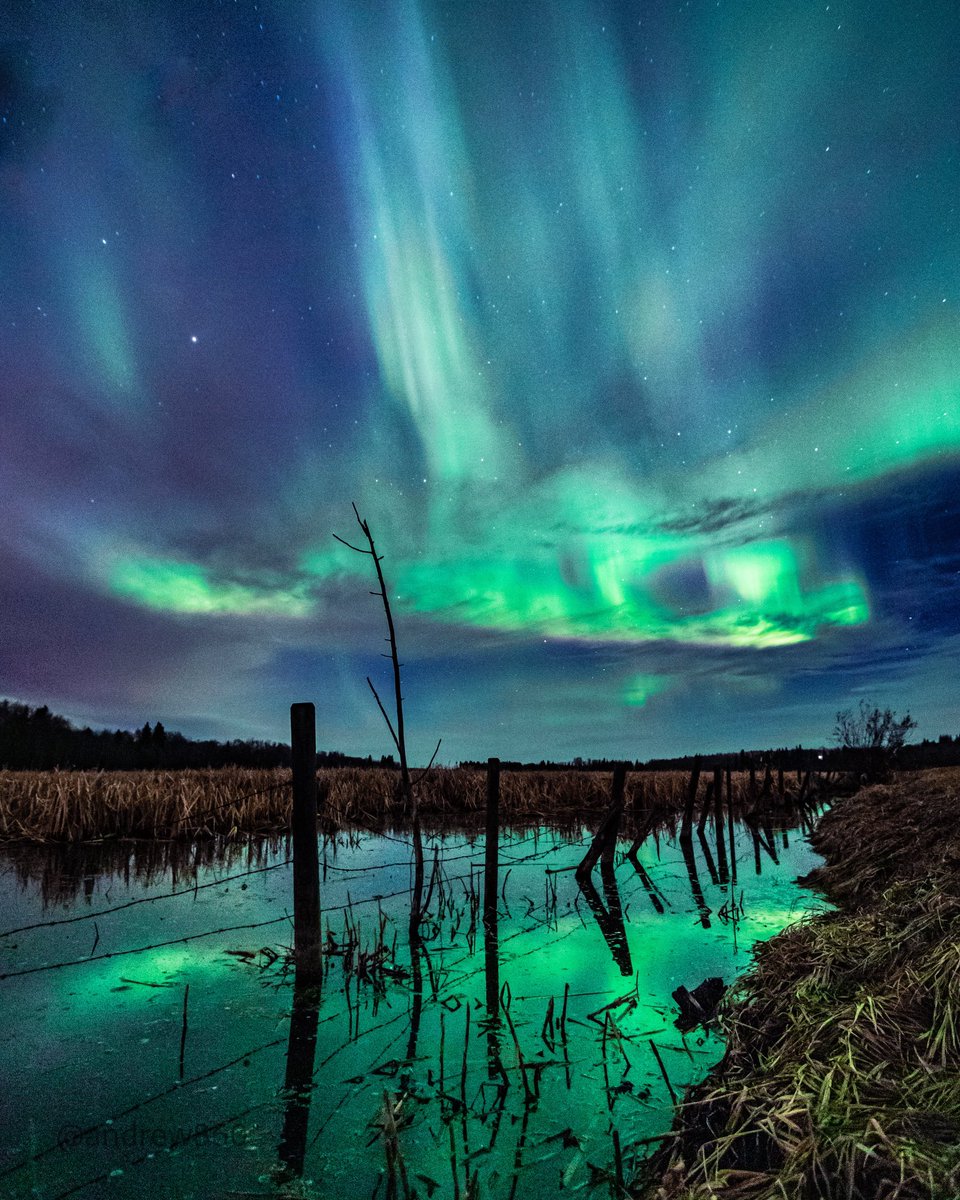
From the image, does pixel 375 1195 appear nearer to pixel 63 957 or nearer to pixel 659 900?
pixel 63 957

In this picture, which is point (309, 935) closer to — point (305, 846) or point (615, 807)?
point (305, 846)

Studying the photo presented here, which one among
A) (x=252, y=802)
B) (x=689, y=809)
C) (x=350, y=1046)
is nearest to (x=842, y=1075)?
(x=350, y=1046)

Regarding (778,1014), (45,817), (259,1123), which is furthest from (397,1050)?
(45,817)

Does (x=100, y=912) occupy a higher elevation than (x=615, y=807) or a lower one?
lower

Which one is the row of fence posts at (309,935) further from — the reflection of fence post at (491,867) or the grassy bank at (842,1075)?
the grassy bank at (842,1075)

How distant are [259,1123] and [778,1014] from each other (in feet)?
12.9

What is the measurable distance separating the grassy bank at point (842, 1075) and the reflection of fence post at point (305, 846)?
433cm

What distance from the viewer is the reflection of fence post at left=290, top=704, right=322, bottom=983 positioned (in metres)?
7.21

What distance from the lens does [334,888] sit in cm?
1280

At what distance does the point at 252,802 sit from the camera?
69.5 ft

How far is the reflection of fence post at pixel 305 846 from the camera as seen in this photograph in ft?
23.6

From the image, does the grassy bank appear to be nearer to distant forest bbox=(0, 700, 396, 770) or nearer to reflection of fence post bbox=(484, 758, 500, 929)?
reflection of fence post bbox=(484, 758, 500, 929)

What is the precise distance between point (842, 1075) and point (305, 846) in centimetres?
545

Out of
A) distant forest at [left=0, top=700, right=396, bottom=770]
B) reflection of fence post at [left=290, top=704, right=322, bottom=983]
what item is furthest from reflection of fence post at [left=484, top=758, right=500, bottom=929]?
distant forest at [left=0, top=700, right=396, bottom=770]
